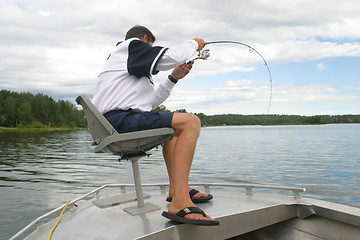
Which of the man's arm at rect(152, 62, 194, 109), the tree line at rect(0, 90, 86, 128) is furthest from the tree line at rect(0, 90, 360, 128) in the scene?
the man's arm at rect(152, 62, 194, 109)

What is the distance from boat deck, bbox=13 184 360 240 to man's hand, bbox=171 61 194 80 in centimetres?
135

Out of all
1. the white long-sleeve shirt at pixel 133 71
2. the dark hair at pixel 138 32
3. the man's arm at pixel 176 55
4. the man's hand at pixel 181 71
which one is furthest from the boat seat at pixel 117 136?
the man's hand at pixel 181 71

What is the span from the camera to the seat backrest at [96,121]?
2.26 metres

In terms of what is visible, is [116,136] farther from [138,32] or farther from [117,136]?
[138,32]

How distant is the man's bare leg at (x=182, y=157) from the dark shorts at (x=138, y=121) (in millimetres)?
80

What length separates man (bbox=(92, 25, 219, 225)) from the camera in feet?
7.63

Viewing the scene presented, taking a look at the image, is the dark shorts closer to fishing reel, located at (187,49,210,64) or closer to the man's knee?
the man's knee

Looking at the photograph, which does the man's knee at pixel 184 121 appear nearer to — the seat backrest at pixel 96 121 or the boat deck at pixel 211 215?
the seat backrest at pixel 96 121

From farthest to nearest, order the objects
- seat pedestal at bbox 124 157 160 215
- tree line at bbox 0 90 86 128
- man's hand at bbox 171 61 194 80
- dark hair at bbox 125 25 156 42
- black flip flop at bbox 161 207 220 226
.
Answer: tree line at bbox 0 90 86 128
man's hand at bbox 171 61 194 80
dark hair at bbox 125 25 156 42
seat pedestal at bbox 124 157 160 215
black flip flop at bbox 161 207 220 226

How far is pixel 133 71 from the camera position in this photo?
2.43m

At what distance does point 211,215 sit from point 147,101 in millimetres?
1135

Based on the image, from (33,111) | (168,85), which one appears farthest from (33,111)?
(168,85)

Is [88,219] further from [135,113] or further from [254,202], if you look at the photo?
[254,202]

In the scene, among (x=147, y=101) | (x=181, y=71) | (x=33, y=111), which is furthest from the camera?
(x=33, y=111)
